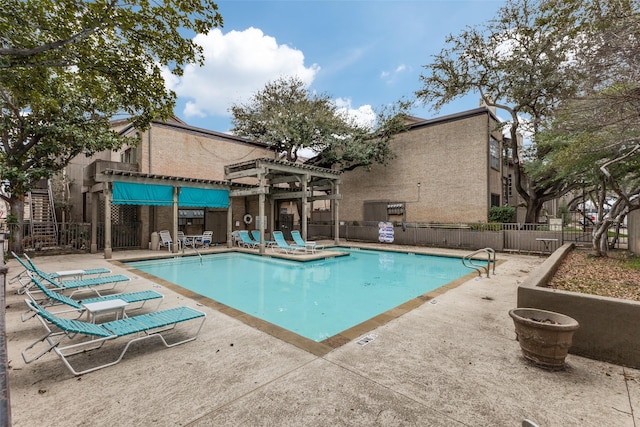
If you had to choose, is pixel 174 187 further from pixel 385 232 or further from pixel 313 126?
pixel 385 232

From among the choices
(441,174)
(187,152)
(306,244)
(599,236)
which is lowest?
(306,244)

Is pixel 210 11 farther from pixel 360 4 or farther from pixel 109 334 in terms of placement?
pixel 360 4

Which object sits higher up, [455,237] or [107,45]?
[107,45]

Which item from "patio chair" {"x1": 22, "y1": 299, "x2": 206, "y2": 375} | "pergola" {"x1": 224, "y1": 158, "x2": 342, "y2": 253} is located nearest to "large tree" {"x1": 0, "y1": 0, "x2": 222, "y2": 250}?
"patio chair" {"x1": 22, "y1": 299, "x2": 206, "y2": 375}

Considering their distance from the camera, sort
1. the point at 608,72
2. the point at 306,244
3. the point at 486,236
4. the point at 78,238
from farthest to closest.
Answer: the point at 486,236 → the point at 306,244 → the point at 78,238 → the point at 608,72

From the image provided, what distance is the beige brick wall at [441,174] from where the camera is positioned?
15891 mm

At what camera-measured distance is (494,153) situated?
55.9ft

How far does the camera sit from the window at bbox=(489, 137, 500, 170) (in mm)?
16375

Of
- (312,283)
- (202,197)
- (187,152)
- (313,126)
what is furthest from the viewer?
(313,126)

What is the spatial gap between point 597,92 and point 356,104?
52.2 ft

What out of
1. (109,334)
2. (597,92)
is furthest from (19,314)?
(597,92)

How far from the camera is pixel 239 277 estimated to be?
9320 mm

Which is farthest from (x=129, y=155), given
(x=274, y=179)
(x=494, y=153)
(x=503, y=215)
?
(x=494, y=153)

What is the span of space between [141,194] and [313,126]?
1029 cm
